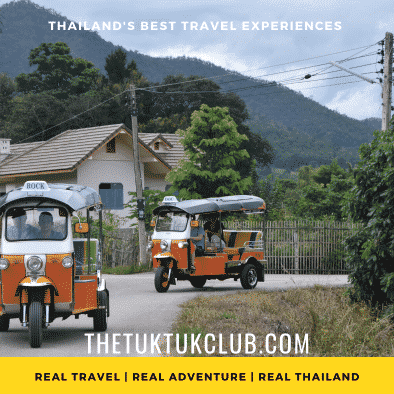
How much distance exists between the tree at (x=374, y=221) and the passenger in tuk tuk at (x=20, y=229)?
6.74m

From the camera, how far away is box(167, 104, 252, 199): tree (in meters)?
29.1

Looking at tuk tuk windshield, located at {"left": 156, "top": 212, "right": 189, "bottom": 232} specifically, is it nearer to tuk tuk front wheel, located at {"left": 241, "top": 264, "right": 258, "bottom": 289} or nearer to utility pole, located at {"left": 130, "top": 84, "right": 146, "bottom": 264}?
tuk tuk front wheel, located at {"left": 241, "top": 264, "right": 258, "bottom": 289}

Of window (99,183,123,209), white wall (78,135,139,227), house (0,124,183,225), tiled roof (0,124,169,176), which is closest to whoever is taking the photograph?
tiled roof (0,124,169,176)

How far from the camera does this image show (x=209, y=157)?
29.7m

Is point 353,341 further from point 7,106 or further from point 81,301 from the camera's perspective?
point 7,106

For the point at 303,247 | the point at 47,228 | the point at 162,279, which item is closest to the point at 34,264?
the point at 47,228

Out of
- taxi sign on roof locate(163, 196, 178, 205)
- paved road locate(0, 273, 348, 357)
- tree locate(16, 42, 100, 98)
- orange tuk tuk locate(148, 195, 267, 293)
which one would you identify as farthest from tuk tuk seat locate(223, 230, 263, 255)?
tree locate(16, 42, 100, 98)

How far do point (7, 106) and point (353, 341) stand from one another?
6213cm

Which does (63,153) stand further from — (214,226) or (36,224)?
(36,224)

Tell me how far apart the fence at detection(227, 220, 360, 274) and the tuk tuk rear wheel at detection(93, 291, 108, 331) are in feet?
53.3

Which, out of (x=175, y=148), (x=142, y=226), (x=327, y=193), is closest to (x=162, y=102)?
(x=175, y=148)

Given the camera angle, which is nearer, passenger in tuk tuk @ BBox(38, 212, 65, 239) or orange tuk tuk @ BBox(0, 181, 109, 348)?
orange tuk tuk @ BBox(0, 181, 109, 348)

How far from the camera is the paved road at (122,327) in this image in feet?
33.2

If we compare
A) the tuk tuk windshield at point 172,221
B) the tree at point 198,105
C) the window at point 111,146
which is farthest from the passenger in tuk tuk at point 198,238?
the tree at point 198,105
